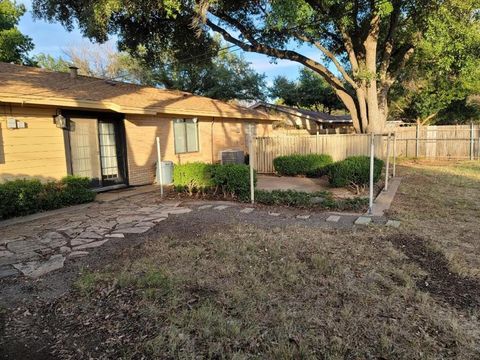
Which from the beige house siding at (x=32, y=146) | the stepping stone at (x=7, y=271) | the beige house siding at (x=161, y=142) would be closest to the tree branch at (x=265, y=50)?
the beige house siding at (x=161, y=142)

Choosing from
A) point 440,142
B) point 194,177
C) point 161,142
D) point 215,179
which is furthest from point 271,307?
point 440,142

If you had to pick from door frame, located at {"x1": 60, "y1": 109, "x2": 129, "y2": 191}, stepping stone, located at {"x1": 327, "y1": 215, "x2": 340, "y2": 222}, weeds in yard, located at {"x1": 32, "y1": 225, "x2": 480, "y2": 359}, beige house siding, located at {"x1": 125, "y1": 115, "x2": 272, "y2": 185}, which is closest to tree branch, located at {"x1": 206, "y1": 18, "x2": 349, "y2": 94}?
beige house siding, located at {"x1": 125, "y1": 115, "x2": 272, "y2": 185}

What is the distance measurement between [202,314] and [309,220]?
3629mm

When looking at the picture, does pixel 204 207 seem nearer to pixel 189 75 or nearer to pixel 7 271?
pixel 7 271

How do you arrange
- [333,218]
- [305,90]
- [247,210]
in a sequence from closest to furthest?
1. [333,218]
2. [247,210]
3. [305,90]

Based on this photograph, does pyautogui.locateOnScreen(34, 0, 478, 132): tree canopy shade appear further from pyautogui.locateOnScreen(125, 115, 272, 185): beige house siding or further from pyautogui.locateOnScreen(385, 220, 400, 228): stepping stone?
pyautogui.locateOnScreen(385, 220, 400, 228): stepping stone

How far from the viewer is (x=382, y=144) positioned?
43.4ft

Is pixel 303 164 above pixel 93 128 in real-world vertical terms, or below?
below

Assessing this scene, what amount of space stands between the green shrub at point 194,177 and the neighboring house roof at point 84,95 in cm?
248

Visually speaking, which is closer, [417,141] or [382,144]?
[382,144]

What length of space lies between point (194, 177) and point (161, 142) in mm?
3555

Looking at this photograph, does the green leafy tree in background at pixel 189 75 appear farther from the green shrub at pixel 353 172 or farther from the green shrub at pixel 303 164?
the green shrub at pixel 353 172

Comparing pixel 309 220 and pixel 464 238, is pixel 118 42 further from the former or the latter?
pixel 464 238

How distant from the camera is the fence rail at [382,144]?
12414 mm
